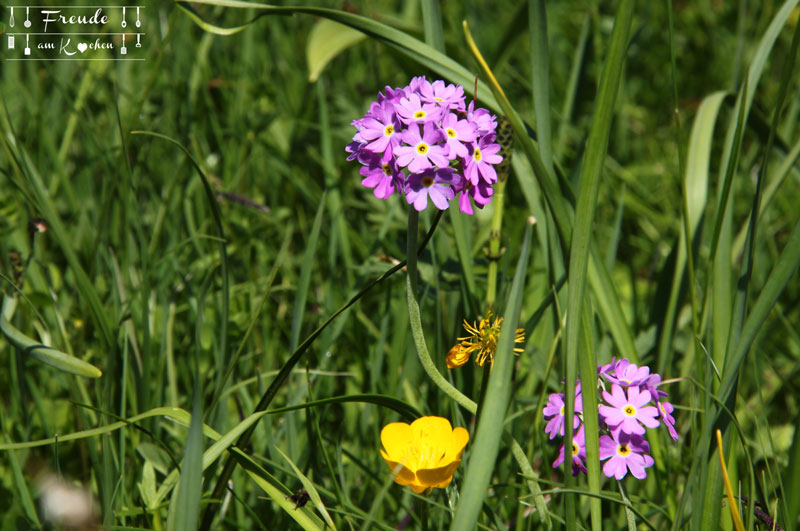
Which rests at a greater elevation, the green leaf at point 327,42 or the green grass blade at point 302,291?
the green leaf at point 327,42

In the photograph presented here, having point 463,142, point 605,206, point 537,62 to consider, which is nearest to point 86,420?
point 463,142

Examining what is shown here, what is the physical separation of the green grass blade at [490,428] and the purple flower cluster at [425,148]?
17 centimetres

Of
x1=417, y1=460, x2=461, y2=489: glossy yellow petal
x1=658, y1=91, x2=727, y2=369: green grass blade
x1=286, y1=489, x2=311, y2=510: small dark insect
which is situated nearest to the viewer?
x1=417, y1=460, x2=461, y2=489: glossy yellow petal

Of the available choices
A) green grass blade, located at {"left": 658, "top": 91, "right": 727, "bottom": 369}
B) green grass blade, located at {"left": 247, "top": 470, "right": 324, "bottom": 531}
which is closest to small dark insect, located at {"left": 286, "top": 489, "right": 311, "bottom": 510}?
green grass blade, located at {"left": 247, "top": 470, "right": 324, "bottom": 531}

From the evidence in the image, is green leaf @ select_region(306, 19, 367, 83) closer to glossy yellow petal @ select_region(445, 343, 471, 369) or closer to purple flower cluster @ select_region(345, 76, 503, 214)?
purple flower cluster @ select_region(345, 76, 503, 214)

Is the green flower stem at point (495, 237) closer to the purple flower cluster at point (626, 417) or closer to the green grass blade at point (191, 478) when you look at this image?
the purple flower cluster at point (626, 417)

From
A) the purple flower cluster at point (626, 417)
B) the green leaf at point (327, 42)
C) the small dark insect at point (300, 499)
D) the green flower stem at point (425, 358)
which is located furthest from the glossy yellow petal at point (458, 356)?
the green leaf at point (327, 42)

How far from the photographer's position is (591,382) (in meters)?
0.98

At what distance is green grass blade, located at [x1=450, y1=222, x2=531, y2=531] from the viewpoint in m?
0.79

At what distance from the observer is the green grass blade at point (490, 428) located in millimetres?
795

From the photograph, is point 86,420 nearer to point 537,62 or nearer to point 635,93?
point 537,62

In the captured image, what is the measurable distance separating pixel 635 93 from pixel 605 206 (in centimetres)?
110

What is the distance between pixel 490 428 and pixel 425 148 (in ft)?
1.22

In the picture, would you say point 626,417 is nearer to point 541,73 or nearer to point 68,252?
point 541,73
